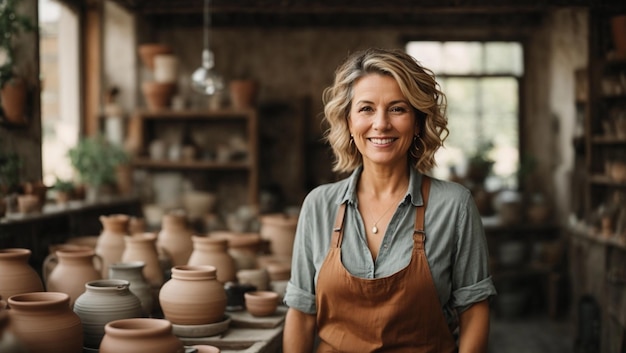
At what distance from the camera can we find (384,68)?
96.0 inches

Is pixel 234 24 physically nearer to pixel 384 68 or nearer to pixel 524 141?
pixel 524 141

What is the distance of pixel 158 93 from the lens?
Answer: 26.0ft

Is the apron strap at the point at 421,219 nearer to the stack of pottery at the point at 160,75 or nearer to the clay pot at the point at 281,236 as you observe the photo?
the clay pot at the point at 281,236

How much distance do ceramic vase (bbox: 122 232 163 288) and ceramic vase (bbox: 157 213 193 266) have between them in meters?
0.49

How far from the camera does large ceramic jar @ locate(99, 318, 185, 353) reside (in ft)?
7.78

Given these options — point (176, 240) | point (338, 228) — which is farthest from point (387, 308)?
point (176, 240)

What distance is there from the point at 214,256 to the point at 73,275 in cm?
76

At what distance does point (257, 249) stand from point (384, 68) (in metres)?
2.38

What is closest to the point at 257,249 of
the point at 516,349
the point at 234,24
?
the point at 516,349

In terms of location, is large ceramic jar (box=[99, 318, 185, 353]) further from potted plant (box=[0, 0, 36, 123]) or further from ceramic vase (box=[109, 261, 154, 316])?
potted plant (box=[0, 0, 36, 123])

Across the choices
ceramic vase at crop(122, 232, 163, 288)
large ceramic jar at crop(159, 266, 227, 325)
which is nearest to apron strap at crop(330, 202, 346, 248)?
large ceramic jar at crop(159, 266, 227, 325)

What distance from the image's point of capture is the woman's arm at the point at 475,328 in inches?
96.1

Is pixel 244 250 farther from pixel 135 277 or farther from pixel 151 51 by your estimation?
pixel 151 51

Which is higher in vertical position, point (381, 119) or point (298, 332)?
point (381, 119)
